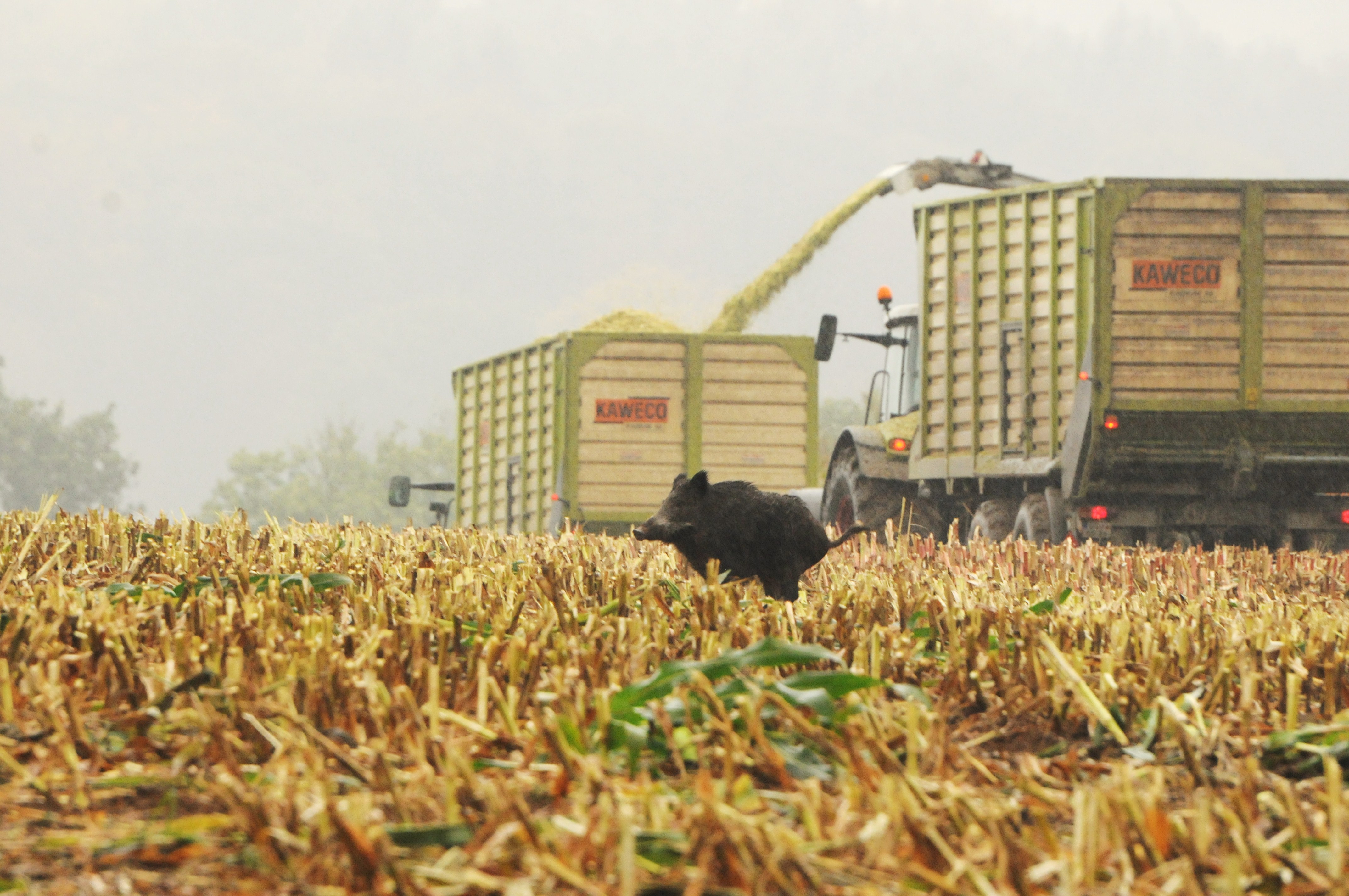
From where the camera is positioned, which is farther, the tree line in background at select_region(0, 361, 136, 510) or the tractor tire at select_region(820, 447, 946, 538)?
the tree line in background at select_region(0, 361, 136, 510)

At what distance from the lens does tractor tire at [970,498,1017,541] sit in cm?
1424

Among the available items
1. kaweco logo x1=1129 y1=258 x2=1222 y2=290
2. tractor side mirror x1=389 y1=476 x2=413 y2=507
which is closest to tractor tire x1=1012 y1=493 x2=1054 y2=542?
kaweco logo x1=1129 y1=258 x2=1222 y2=290

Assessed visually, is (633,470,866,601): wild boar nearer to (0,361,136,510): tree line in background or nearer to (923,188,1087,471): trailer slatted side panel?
(923,188,1087,471): trailer slatted side panel

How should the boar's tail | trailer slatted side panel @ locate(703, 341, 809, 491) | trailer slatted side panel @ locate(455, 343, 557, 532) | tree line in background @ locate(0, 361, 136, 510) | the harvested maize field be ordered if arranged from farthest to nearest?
tree line in background @ locate(0, 361, 136, 510), trailer slatted side panel @ locate(455, 343, 557, 532), trailer slatted side panel @ locate(703, 341, 809, 491), the boar's tail, the harvested maize field

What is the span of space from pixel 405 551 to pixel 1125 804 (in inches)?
169

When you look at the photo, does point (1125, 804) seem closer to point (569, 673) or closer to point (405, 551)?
point (569, 673)

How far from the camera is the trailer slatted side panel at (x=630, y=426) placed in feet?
66.4

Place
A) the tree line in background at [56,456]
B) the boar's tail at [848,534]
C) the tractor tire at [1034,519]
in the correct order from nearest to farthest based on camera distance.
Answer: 1. the boar's tail at [848,534]
2. the tractor tire at [1034,519]
3. the tree line in background at [56,456]

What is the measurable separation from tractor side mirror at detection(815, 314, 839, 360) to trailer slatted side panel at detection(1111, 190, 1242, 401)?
10.2 feet

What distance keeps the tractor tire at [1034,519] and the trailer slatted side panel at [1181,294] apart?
4.57 feet

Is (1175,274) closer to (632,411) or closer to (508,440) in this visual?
(632,411)

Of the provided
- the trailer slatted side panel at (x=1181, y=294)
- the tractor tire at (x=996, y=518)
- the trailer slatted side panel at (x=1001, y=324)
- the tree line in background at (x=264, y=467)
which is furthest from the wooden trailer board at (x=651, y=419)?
the tree line in background at (x=264, y=467)

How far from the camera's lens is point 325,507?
381 ft

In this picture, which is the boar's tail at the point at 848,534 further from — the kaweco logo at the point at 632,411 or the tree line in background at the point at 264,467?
the tree line in background at the point at 264,467
